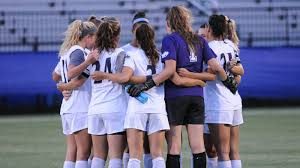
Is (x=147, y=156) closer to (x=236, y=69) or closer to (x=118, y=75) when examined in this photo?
(x=118, y=75)

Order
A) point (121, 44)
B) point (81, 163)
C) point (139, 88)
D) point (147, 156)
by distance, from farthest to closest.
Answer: point (121, 44)
point (147, 156)
point (81, 163)
point (139, 88)

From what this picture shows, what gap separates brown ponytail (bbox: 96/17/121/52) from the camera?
10281 mm

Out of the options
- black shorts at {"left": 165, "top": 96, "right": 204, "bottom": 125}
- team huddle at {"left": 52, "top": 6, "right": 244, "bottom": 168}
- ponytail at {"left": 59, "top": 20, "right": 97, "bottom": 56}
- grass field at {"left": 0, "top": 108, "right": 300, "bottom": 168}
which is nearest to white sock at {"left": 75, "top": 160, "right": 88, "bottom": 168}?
team huddle at {"left": 52, "top": 6, "right": 244, "bottom": 168}

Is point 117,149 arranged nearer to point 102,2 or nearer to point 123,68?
point 123,68

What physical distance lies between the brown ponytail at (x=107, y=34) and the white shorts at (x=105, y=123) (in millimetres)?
747

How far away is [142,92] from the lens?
10203mm

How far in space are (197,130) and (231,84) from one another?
2.86ft

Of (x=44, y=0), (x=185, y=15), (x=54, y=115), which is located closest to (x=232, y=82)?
(x=185, y=15)

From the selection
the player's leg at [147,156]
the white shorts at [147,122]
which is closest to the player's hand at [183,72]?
the white shorts at [147,122]

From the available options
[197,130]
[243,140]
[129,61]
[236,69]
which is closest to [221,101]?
[236,69]

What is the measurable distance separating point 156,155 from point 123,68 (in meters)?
1.04

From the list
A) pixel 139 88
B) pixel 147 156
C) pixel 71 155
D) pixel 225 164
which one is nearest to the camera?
pixel 139 88

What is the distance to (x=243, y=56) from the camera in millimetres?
23203

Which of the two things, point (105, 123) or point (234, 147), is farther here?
point (234, 147)
